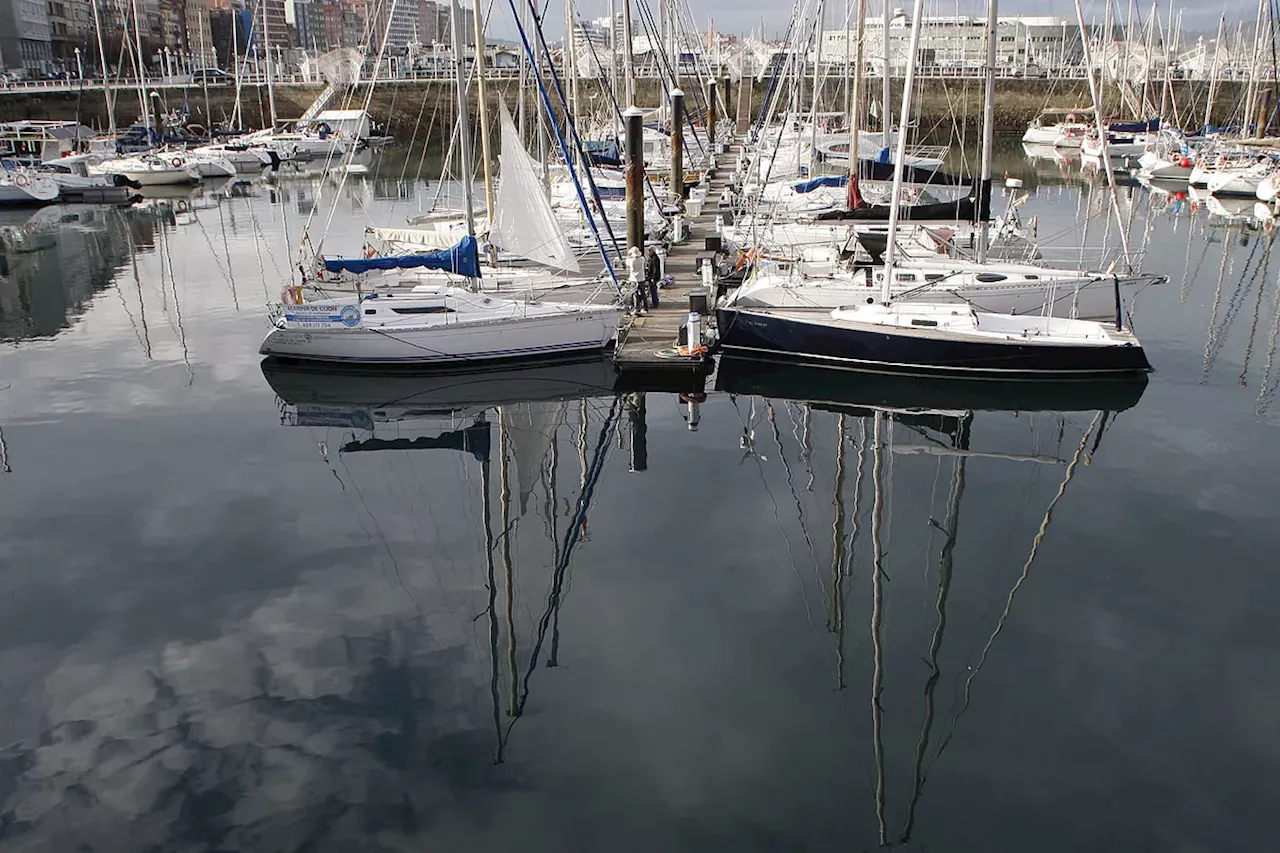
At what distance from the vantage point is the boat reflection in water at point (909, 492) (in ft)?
32.2

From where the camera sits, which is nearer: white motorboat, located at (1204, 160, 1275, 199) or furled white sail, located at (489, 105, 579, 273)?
furled white sail, located at (489, 105, 579, 273)

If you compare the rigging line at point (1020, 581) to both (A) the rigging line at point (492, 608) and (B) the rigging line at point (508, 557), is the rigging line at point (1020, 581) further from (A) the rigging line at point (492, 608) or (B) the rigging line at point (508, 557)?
(B) the rigging line at point (508, 557)

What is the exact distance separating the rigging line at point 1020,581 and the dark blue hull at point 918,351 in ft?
4.25

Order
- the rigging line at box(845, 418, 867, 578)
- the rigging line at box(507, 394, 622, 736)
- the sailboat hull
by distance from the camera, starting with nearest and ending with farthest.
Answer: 1. the rigging line at box(507, 394, 622, 736)
2. the rigging line at box(845, 418, 867, 578)
3. the sailboat hull

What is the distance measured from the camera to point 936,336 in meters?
19.1

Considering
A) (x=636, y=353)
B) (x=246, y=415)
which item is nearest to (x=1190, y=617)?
(x=636, y=353)

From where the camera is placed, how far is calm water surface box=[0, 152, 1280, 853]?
28.4 ft

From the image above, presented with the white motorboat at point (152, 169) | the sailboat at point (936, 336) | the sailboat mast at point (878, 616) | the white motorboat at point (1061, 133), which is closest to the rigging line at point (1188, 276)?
the sailboat at point (936, 336)

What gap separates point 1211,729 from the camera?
31.4ft

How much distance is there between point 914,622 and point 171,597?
28.3 ft

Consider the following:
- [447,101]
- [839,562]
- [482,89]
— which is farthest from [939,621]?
[447,101]

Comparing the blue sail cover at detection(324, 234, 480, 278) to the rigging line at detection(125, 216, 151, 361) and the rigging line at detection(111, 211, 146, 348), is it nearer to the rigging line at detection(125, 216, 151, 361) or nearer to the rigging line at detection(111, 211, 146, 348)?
the rigging line at detection(125, 216, 151, 361)

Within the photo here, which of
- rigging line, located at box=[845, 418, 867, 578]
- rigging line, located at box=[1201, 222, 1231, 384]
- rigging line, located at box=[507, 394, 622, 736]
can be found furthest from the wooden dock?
rigging line, located at box=[1201, 222, 1231, 384]

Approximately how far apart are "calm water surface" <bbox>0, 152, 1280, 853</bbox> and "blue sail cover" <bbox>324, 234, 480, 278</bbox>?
2.31 metres
